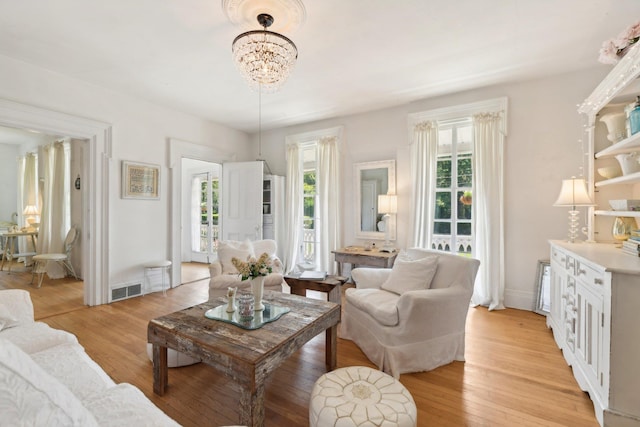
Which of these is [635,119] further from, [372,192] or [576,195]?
[372,192]

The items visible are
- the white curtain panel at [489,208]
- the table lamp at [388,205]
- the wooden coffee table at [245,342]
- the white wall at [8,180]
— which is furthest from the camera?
the white wall at [8,180]

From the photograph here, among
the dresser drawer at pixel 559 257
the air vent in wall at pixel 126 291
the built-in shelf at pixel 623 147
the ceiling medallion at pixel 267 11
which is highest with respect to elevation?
the ceiling medallion at pixel 267 11

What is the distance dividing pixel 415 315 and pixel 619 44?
262 centimetres

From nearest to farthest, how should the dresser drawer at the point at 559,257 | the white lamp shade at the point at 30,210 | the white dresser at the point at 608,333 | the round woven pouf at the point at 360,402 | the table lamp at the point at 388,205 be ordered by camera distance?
the round woven pouf at the point at 360,402, the white dresser at the point at 608,333, the dresser drawer at the point at 559,257, the table lamp at the point at 388,205, the white lamp shade at the point at 30,210

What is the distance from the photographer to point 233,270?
337 centimetres

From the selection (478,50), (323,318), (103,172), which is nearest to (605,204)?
(478,50)

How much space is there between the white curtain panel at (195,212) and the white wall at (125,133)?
2.44m

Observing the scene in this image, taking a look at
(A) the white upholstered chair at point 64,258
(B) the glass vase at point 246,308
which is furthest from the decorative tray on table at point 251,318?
(A) the white upholstered chair at point 64,258

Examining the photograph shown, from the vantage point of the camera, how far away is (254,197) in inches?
202

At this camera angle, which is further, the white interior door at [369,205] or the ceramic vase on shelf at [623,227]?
the white interior door at [369,205]

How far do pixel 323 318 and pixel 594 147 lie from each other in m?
3.25

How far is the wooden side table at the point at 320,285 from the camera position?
287 cm

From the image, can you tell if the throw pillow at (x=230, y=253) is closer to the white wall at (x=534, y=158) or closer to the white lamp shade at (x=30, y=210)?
the white wall at (x=534, y=158)

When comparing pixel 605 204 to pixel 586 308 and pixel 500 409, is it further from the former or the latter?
pixel 500 409
